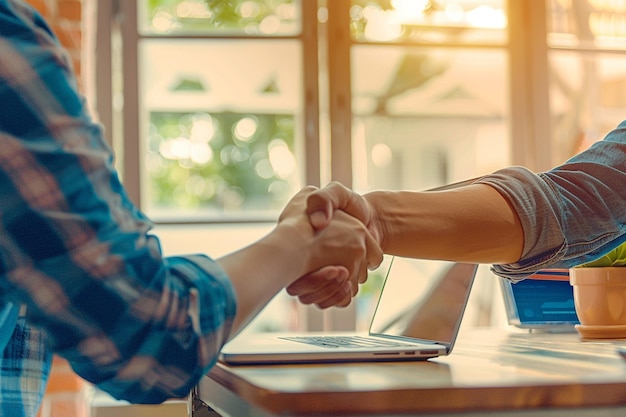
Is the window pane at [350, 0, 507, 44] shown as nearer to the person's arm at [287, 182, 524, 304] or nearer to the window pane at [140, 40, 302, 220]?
the window pane at [140, 40, 302, 220]

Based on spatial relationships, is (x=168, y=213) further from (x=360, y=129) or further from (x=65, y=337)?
(x=65, y=337)

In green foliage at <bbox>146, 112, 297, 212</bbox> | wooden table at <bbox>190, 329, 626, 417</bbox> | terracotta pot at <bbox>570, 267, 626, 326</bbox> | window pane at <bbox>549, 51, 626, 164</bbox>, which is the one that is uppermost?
window pane at <bbox>549, 51, 626, 164</bbox>

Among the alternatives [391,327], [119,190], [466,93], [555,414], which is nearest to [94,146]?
[119,190]

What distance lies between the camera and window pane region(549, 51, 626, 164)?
→ 3.03m

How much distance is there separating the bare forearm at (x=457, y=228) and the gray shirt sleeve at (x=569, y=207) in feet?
0.06

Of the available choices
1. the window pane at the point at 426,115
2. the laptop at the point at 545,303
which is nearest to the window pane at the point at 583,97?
the window pane at the point at 426,115

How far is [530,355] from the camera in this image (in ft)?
3.37

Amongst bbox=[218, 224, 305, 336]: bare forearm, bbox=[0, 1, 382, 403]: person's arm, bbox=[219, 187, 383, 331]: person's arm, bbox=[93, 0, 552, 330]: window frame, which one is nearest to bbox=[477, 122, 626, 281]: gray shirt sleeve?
bbox=[219, 187, 383, 331]: person's arm

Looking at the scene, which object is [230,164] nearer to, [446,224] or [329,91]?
[329,91]

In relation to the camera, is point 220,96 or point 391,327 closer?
point 391,327

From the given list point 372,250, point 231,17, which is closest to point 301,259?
point 372,250

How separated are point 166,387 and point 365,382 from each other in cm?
20

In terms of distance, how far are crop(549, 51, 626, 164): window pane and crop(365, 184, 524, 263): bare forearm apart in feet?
6.15

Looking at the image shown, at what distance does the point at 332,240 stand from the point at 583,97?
2.20 meters
